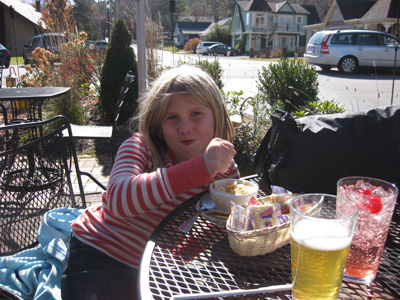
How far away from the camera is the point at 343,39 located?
49.1 feet

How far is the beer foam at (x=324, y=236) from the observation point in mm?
690

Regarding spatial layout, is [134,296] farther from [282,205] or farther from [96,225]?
[282,205]

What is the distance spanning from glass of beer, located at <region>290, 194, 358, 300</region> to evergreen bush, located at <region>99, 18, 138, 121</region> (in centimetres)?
544

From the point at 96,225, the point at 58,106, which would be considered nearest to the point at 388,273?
the point at 96,225

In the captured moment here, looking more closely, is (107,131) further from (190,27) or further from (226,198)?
(190,27)

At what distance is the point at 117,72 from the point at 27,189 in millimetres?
4641

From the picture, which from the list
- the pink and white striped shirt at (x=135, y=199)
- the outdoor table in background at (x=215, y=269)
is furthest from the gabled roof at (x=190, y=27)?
the outdoor table in background at (x=215, y=269)

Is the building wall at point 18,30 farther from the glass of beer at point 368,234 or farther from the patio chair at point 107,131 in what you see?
the glass of beer at point 368,234

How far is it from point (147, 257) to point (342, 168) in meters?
0.70

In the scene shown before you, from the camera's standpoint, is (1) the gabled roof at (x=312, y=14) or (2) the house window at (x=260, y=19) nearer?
(2) the house window at (x=260, y=19)

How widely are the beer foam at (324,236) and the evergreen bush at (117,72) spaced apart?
5.45m

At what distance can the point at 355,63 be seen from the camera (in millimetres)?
14961

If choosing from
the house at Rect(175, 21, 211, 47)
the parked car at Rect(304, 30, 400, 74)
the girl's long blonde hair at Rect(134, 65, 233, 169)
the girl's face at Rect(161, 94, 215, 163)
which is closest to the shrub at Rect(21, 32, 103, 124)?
the girl's long blonde hair at Rect(134, 65, 233, 169)

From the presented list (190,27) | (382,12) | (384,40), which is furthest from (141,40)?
(190,27)
